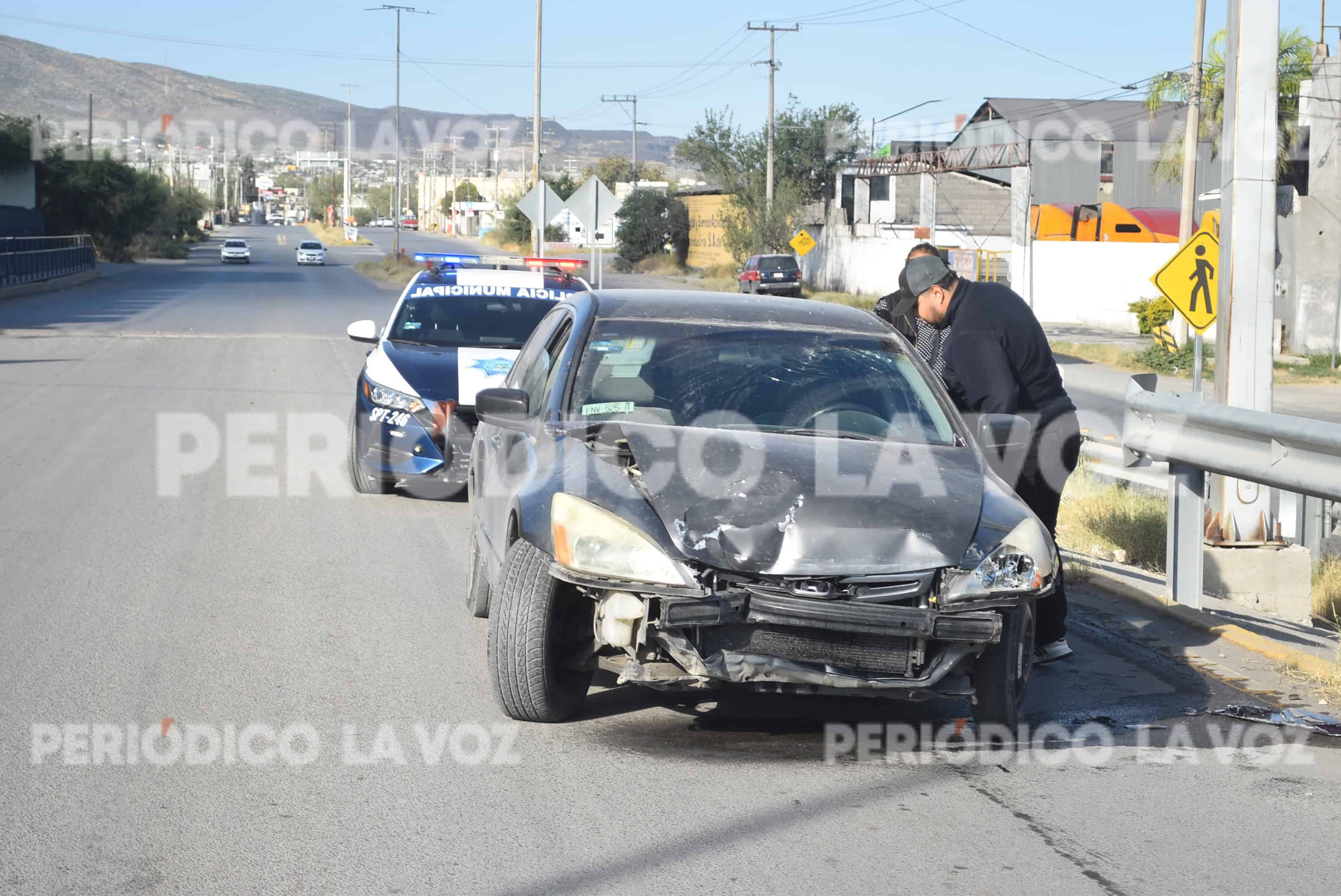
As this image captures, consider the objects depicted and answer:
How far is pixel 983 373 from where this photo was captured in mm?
6578

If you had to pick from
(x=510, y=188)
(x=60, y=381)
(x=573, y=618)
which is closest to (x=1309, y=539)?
(x=573, y=618)

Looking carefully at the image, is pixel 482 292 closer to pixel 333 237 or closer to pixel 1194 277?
pixel 1194 277

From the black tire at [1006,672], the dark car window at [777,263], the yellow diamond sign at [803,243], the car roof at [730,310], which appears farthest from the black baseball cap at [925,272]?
the yellow diamond sign at [803,243]

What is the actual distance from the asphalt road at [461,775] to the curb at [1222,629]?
0.24 meters

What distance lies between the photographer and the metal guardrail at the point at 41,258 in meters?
38.2

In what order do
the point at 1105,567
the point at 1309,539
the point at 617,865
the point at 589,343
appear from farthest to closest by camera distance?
the point at 1309,539, the point at 1105,567, the point at 589,343, the point at 617,865

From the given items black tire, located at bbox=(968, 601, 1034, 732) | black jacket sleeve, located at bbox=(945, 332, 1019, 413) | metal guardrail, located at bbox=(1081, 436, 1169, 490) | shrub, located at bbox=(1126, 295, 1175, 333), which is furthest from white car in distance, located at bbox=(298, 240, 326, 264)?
black tire, located at bbox=(968, 601, 1034, 732)

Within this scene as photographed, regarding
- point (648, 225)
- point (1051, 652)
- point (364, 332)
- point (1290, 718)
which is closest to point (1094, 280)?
point (364, 332)

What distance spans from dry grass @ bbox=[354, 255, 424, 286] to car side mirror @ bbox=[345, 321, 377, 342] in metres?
41.5

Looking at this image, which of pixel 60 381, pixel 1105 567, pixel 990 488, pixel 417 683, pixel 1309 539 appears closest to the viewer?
pixel 990 488

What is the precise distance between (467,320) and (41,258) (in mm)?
36211

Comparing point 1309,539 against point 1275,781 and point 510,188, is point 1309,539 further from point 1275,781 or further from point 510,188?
point 510,188

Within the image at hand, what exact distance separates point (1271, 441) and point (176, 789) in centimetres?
504

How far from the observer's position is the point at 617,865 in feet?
13.1
